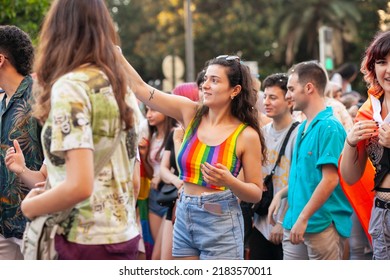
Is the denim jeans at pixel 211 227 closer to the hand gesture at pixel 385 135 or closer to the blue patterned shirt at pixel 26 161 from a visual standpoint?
the blue patterned shirt at pixel 26 161

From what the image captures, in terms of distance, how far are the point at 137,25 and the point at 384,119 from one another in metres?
40.7

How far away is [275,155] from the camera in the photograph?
7125 mm

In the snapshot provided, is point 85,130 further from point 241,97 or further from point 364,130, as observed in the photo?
point 241,97

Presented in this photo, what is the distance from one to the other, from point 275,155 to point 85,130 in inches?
150

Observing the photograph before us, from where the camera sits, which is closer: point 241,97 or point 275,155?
point 241,97

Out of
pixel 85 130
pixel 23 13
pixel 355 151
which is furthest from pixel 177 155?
pixel 23 13

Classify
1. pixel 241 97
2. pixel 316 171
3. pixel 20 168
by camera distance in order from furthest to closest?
pixel 316 171, pixel 241 97, pixel 20 168

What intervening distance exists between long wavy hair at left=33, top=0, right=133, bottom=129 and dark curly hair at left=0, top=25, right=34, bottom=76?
162 centimetres

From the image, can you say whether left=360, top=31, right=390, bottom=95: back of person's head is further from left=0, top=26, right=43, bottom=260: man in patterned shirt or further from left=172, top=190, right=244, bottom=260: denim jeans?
left=0, top=26, right=43, bottom=260: man in patterned shirt

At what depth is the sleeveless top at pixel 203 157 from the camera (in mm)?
5430

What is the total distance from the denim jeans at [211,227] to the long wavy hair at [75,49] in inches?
71.5

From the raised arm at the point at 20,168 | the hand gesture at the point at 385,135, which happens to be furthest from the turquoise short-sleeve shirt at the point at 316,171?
the raised arm at the point at 20,168

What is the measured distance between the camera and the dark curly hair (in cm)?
530

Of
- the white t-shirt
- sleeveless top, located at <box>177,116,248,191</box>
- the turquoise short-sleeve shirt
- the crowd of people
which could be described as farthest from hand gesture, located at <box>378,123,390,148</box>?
the white t-shirt
